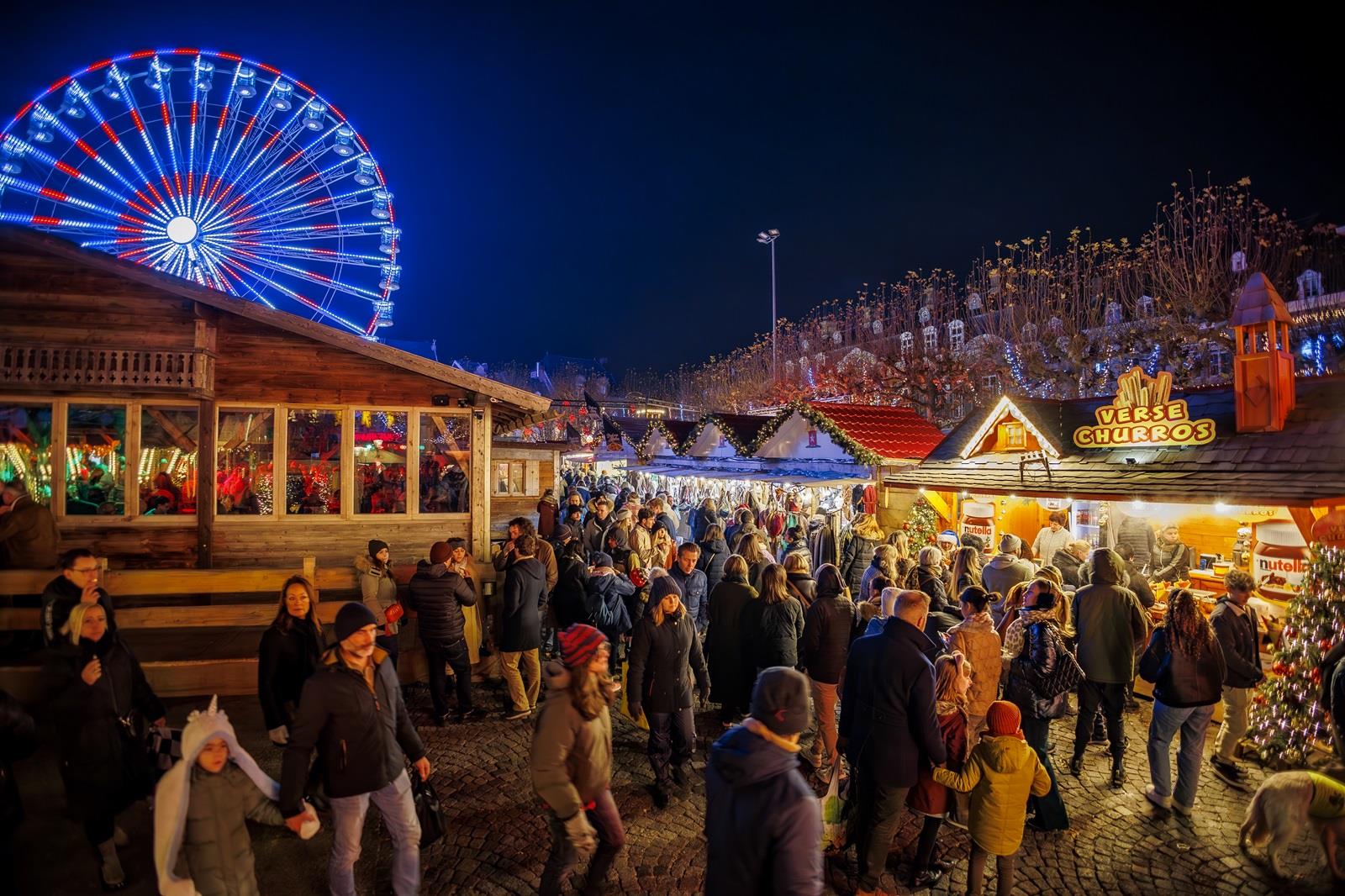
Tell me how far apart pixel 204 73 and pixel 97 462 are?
12503mm

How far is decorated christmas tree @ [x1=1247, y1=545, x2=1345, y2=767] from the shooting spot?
216 inches

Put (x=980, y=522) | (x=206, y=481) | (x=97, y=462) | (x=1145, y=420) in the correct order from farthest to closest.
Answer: (x=980, y=522) → (x=1145, y=420) → (x=206, y=481) → (x=97, y=462)

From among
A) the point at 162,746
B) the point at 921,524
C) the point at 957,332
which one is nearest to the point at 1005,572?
the point at 921,524

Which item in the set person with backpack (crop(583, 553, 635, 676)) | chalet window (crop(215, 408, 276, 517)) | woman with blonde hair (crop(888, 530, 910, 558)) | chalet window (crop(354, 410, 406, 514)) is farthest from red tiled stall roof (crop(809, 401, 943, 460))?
chalet window (crop(215, 408, 276, 517))

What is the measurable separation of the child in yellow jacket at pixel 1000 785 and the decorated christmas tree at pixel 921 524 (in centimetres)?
806

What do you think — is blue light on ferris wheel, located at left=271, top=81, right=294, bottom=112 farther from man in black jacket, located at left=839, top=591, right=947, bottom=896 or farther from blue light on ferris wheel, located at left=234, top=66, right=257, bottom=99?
man in black jacket, located at left=839, top=591, right=947, bottom=896

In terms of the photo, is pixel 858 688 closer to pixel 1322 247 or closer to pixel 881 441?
pixel 881 441

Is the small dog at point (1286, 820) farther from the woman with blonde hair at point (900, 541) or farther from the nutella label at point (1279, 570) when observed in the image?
the woman with blonde hair at point (900, 541)

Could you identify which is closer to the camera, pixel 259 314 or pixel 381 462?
pixel 259 314

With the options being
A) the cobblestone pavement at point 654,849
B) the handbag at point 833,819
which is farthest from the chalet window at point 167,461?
the handbag at point 833,819

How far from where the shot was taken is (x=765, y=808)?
8.26ft

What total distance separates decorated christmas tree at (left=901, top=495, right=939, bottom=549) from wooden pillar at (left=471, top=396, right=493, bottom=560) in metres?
7.04

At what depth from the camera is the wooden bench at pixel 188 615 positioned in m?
6.70

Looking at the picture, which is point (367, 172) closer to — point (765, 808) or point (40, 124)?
point (40, 124)
